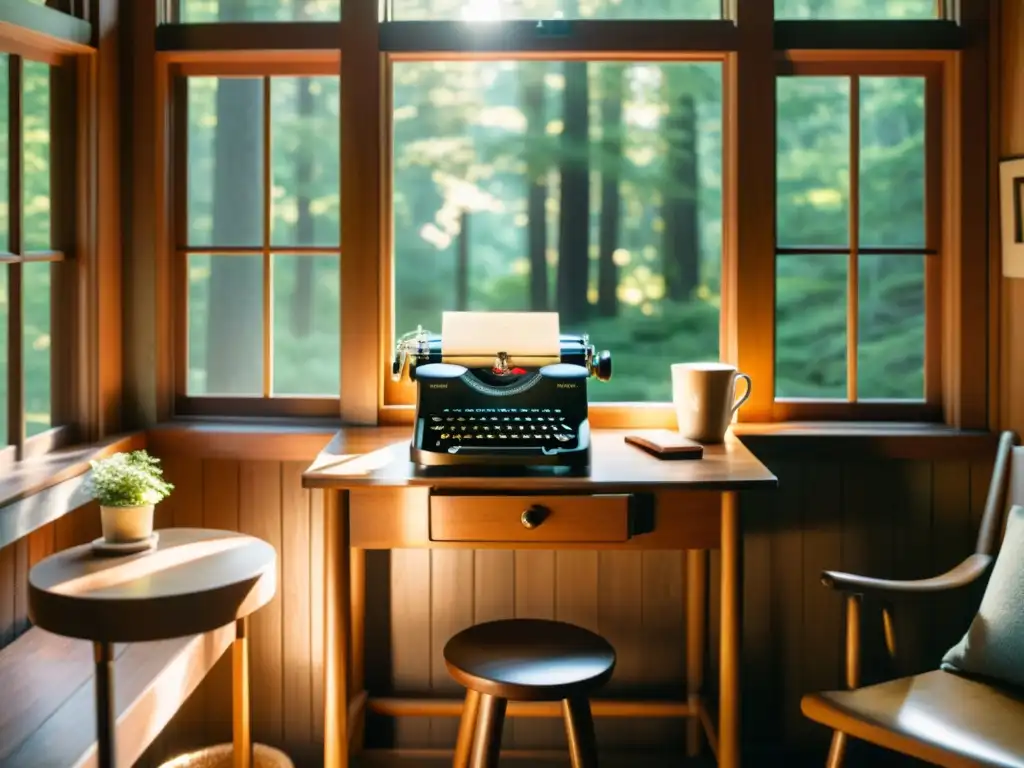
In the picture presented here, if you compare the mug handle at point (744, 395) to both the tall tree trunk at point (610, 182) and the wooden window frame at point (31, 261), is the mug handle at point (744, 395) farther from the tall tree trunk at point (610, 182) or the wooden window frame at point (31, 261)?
the wooden window frame at point (31, 261)

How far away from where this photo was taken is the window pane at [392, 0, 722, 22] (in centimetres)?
303

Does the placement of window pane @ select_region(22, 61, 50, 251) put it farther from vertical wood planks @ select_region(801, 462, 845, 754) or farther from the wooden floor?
vertical wood planks @ select_region(801, 462, 845, 754)

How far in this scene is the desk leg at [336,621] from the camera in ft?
7.75

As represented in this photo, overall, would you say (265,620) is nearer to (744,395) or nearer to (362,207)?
(362,207)

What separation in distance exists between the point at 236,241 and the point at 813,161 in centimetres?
174

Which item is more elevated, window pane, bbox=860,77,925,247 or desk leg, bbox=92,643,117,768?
window pane, bbox=860,77,925,247

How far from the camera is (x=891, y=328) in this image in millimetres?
3082

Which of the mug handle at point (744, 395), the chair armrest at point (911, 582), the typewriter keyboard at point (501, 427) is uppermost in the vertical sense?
the mug handle at point (744, 395)

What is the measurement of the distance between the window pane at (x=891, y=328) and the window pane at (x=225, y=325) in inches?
71.5

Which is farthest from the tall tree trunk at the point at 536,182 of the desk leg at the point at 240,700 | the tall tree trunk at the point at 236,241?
the desk leg at the point at 240,700

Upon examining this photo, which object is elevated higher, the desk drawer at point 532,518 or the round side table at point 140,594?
the desk drawer at point 532,518

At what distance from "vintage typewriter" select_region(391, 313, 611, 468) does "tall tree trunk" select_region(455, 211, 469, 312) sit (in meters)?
0.43

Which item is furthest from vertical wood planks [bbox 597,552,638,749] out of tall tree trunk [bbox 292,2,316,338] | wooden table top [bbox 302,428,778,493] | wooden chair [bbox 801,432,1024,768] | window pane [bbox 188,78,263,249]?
window pane [bbox 188,78,263,249]

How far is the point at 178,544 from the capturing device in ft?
7.87
